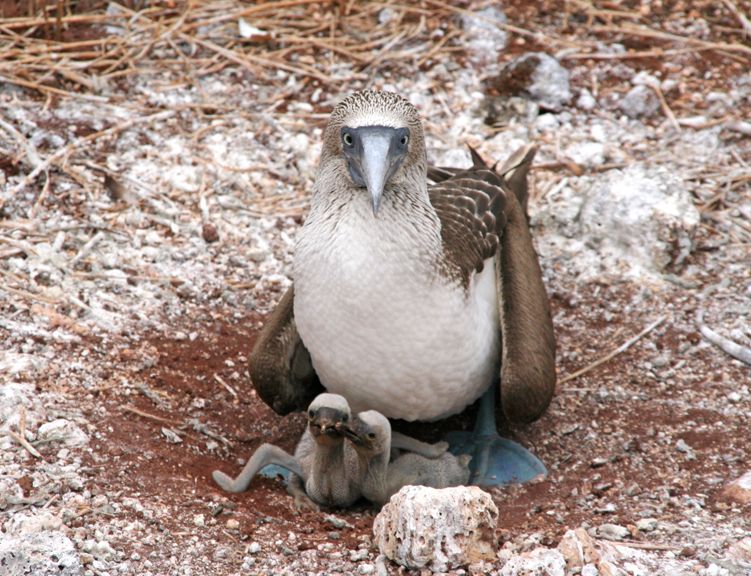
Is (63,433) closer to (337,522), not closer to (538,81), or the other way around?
(337,522)

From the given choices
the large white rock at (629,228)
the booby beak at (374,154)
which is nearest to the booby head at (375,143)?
the booby beak at (374,154)

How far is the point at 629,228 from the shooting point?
6363mm

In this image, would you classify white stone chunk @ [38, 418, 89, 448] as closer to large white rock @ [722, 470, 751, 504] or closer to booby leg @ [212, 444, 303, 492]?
booby leg @ [212, 444, 303, 492]

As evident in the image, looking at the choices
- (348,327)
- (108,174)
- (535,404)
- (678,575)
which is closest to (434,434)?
(535,404)

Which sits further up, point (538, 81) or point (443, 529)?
point (538, 81)

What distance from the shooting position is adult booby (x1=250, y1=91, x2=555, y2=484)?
4449mm

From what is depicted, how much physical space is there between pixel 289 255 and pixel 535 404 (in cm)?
208

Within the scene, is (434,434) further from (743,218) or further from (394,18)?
(394,18)

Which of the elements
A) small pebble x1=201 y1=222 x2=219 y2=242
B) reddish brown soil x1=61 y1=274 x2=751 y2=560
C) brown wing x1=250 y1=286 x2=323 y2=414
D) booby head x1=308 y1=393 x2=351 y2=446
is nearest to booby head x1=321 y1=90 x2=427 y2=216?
booby head x1=308 y1=393 x2=351 y2=446

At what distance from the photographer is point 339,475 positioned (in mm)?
4746

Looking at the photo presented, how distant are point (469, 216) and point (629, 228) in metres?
1.58

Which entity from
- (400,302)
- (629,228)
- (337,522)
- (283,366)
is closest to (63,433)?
(283,366)

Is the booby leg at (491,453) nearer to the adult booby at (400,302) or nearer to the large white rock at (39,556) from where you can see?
the adult booby at (400,302)

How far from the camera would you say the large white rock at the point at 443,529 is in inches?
149
